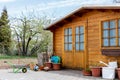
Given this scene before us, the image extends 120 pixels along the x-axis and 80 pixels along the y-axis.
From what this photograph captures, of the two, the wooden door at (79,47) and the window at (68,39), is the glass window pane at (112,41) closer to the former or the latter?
the wooden door at (79,47)

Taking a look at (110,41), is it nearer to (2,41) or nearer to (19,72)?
(19,72)

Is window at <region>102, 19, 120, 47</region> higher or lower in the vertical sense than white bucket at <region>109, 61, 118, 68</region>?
higher

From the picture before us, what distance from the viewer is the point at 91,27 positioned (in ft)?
53.3

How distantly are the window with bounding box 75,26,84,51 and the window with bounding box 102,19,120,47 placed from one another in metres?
1.98

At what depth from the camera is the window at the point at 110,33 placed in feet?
46.8

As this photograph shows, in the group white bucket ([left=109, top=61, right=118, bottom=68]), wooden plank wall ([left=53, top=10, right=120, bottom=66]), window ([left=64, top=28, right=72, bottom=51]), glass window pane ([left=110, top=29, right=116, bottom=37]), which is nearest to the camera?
white bucket ([left=109, top=61, right=118, bottom=68])

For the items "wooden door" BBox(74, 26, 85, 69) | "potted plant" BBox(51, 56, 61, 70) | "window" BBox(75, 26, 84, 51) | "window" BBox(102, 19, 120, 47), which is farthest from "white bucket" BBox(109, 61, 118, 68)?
"potted plant" BBox(51, 56, 61, 70)

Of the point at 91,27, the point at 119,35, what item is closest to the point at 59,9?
the point at 91,27

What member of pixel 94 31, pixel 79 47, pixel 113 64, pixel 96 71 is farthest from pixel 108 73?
pixel 79 47

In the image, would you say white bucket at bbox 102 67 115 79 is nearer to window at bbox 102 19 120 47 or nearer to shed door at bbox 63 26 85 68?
window at bbox 102 19 120 47

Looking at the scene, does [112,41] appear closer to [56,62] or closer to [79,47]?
[79,47]

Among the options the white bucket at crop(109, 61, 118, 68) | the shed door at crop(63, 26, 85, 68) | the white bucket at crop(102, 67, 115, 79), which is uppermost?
the shed door at crop(63, 26, 85, 68)

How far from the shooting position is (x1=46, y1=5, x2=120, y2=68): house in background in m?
14.5

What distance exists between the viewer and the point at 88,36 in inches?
650
